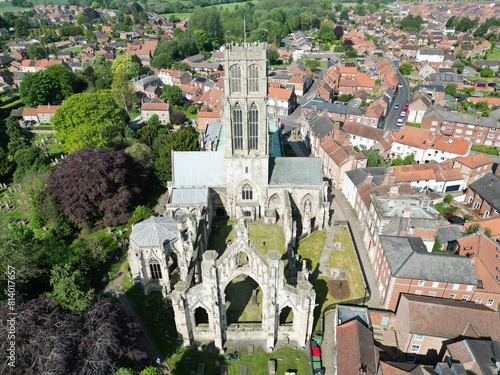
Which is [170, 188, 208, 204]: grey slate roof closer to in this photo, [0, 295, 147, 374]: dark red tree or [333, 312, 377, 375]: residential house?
[0, 295, 147, 374]: dark red tree

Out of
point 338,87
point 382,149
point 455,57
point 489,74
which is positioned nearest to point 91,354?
point 382,149

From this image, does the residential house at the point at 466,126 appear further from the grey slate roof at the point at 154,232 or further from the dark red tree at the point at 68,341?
the dark red tree at the point at 68,341

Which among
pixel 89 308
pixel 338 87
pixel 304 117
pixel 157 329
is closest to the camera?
pixel 89 308

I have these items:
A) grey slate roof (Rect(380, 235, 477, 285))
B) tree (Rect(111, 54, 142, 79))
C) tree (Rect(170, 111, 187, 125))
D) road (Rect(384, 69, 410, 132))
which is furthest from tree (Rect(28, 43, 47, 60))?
grey slate roof (Rect(380, 235, 477, 285))

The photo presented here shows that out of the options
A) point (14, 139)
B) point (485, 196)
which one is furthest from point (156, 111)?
point (485, 196)

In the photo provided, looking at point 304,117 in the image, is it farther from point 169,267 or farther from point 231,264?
point 231,264

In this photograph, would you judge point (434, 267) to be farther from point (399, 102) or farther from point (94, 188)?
point (399, 102)
